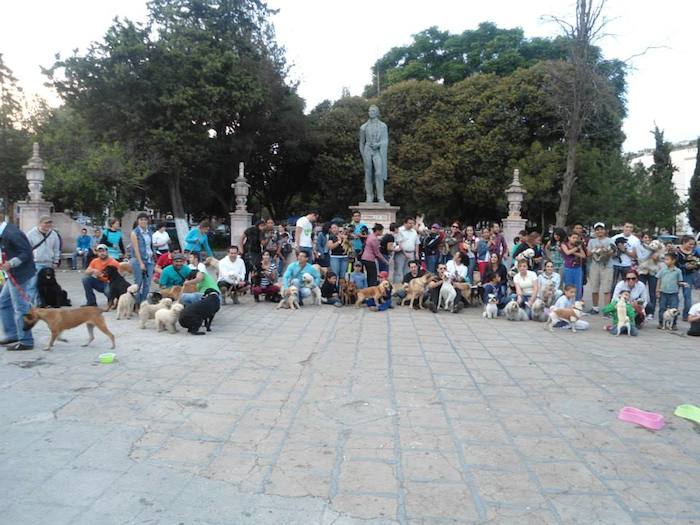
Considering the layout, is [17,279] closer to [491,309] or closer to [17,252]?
[17,252]

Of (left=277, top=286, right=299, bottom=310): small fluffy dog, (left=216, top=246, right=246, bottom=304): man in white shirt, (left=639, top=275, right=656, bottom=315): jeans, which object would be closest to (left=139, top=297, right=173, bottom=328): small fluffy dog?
(left=216, top=246, right=246, bottom=304): man in white shirt

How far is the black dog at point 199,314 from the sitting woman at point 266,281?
284 centimetres

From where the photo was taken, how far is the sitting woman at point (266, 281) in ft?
35.4

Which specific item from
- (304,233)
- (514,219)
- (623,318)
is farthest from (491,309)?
(514,219)

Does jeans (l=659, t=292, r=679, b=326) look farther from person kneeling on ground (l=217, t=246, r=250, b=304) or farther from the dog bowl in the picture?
the dog bowl

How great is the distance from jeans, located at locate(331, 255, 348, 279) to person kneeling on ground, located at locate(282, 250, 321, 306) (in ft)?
2.69

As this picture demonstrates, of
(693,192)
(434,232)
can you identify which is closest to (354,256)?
(434,232)

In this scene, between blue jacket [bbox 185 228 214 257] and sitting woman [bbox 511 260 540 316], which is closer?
sitting woman [bbox 511 260 540 316]

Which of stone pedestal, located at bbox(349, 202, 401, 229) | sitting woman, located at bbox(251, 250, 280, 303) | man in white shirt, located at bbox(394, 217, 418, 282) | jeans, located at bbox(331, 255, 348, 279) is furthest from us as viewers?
stone pedestal, located at bbox(349, 202, 401, 229)

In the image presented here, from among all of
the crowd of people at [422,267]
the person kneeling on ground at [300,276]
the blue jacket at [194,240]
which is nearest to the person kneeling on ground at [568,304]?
the crowd of people at [422,267]

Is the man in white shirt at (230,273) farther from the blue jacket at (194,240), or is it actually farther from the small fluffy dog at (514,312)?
the small fluffy dog at (514,312)

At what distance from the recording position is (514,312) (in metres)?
9.44

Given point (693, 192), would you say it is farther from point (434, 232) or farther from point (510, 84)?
point (434, 232)

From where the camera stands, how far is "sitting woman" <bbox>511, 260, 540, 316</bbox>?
378 inches
